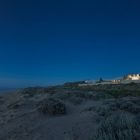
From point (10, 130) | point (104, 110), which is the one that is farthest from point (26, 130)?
point (104, 110)

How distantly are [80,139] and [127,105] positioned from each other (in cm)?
481

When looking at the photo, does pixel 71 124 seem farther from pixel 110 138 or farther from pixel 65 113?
pixel 110 138

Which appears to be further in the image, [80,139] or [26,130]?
[26,130]

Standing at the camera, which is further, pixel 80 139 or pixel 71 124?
pixel 71 124

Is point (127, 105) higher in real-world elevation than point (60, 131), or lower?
higher

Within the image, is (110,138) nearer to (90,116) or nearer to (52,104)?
(90,116)

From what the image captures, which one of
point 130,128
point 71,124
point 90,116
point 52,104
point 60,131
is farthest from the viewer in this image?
point 52,104

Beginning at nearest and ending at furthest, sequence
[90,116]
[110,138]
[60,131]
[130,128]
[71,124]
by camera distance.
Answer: [110,138]
[130,128]
[60,131]
[71,124]
[90,116]

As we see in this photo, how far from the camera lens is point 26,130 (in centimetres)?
883

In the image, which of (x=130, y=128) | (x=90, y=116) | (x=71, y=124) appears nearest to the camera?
(x=130, y=128)

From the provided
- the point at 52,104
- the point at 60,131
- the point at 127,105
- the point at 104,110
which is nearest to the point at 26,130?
the point at 60,131

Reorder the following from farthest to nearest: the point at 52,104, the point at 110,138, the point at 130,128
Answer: the point at 52,104, the point at 130,128, the point at 110,138

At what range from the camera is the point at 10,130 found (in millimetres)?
9094

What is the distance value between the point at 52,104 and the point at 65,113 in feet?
2.51
